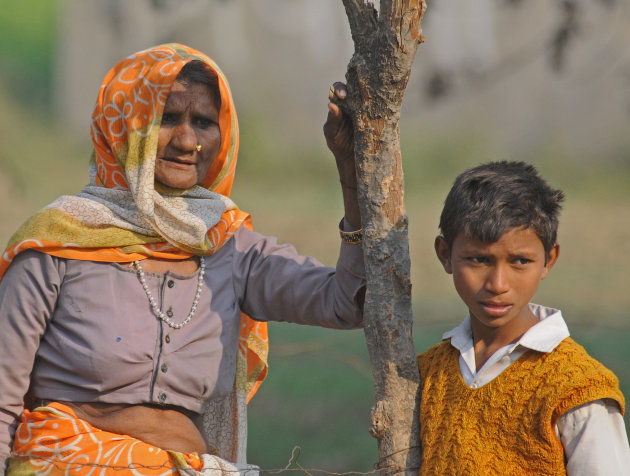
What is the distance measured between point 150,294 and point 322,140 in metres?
2.62

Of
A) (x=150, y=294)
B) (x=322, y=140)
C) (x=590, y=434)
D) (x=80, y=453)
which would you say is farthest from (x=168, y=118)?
(x=322, y=140)

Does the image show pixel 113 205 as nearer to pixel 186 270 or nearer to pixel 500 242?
pixel 186 270

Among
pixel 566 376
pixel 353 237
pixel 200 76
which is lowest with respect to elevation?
pixel 566 376

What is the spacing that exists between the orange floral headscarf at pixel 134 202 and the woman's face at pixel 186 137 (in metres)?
0.03

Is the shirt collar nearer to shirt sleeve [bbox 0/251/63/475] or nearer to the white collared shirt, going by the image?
the white collared shirt

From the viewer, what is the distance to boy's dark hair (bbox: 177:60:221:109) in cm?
221

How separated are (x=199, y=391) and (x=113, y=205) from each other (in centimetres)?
55

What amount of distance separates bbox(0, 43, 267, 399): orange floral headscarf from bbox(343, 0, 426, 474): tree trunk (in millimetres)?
551

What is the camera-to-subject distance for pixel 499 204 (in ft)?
5.51

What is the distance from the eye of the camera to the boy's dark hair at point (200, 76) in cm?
221

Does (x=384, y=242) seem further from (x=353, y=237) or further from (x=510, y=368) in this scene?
(x=510, y=368)

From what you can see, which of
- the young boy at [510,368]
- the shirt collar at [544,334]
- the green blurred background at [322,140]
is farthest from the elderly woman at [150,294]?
the green blurred background at [322,140]

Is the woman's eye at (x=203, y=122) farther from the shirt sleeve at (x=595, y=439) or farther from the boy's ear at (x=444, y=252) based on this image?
the shirt sleeve at (x=595, y=439)

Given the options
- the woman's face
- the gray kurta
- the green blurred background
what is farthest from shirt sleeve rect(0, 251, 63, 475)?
the green blurred background
